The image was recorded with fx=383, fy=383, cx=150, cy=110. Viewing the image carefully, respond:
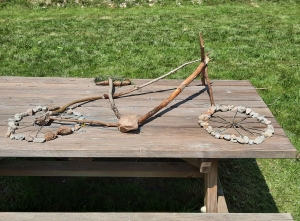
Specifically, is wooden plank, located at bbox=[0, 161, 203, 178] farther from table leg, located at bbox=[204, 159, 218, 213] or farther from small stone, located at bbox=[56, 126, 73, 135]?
small stone, located at bbox=[56, 126, 73, 135]

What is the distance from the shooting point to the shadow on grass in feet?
10.2

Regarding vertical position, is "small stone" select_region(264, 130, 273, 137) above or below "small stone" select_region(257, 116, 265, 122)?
below

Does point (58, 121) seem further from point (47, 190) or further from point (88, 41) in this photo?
point (88, 41)

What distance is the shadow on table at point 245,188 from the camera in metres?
3.22

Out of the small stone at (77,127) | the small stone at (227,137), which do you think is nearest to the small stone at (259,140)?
the small stone at (227,137)

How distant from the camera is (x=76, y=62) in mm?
6195

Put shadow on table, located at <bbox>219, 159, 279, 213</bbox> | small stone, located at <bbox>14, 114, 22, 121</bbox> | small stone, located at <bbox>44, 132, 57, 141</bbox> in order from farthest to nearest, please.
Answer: shadow on table, located at <bbox>219, 159, 279, 213</bbox> < small stone, located at <bbox>14, 114, 22, 121</bbox> < small stone, located at <bbox>44, 132, 57, 141</bbox>

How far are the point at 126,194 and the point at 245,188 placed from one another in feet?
3.55

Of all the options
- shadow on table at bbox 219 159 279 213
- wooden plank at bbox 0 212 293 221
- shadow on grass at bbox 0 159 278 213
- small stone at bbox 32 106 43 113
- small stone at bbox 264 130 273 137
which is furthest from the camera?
shadow on table at bbox 219 159 279 213

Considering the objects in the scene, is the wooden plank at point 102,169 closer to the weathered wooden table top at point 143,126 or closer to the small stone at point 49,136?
the weathered wooden table top at point 143,126

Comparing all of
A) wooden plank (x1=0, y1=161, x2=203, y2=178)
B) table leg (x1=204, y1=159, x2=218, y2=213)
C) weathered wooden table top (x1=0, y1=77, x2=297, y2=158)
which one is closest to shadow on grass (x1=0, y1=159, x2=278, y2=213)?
wooden plank (x1=0, y1=161, x2=203, y2=178)

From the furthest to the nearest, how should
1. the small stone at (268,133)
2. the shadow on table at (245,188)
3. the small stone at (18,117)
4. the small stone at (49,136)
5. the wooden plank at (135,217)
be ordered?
1. the shadow on table at (245,188)
2. the small stone at (18,117)
3. the small stone at (268,133)
4. the small stone at (49,136)
5. the wooden plank at (135,217)

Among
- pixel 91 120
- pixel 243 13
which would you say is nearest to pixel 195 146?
pixel 91 120

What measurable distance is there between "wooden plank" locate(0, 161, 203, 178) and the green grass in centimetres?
38
